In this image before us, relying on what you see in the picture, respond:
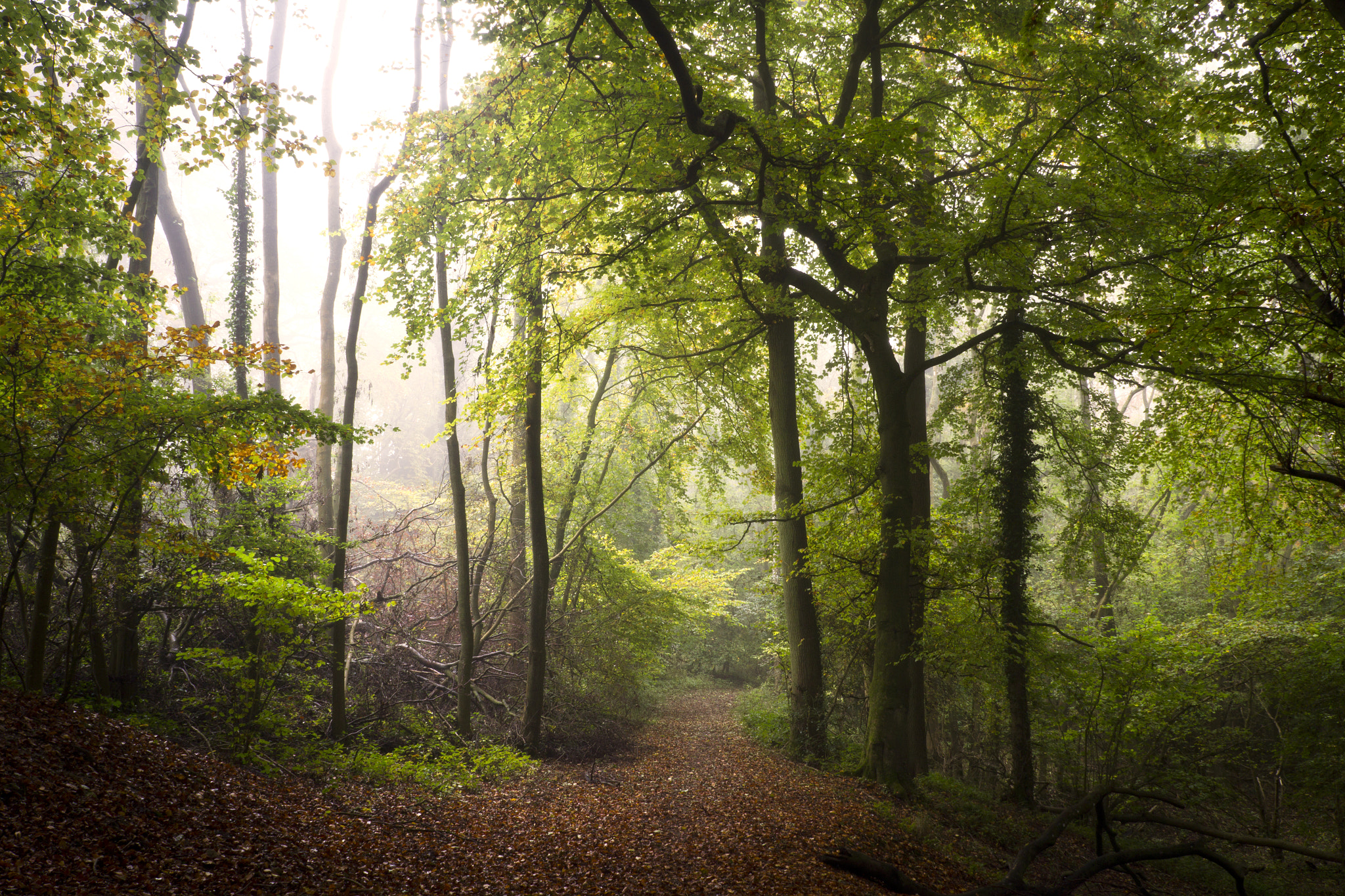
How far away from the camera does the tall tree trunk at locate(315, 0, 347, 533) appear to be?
13.7 metres

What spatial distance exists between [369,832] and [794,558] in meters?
6.24

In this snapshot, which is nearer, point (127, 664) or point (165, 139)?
point (165, 139)

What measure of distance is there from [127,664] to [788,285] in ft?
29.4

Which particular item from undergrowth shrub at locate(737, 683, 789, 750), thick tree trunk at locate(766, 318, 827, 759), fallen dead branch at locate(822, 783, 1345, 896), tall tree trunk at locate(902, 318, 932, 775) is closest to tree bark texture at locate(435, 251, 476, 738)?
undergrowth shrub at locate(737, 683, 789, 750)

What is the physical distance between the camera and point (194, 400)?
5.58m

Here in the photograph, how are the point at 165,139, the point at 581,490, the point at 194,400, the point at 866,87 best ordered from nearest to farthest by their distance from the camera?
the point at 194,400 → the point at 165,139 → the point at 866,87 → the point at 581,490

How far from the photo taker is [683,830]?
5801 mm

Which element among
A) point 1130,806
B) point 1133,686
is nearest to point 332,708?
point 1133,686

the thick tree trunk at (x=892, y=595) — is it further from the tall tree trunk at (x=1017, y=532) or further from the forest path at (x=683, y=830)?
the tall tree trunk at (x=1017, y=532)

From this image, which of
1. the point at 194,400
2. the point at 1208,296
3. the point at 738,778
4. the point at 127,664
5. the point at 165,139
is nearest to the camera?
the point at 194,400

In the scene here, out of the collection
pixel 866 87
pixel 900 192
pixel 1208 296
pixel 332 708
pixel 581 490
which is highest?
pixel 866 87

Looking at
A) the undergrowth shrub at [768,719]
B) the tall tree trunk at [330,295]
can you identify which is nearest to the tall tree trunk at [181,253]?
the tall tree trunk at [330,295]

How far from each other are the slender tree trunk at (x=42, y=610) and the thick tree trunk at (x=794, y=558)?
23.8 feet

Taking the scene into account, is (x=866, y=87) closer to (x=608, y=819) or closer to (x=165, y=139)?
(x=165, y=139)
